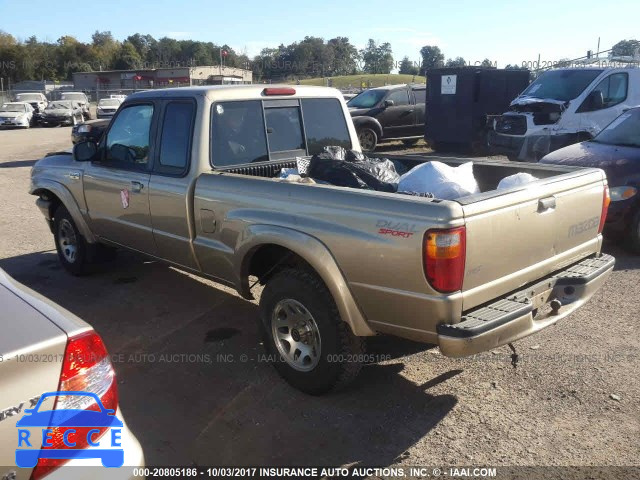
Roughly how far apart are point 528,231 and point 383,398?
1.46 metres

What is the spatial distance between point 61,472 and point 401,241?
189 cm

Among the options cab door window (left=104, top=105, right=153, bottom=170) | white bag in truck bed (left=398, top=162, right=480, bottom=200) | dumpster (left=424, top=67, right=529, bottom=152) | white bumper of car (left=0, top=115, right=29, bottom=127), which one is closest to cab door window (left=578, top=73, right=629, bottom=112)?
dumpster (left=424, top=67, right=529, bottom=152)

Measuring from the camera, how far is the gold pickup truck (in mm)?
3043

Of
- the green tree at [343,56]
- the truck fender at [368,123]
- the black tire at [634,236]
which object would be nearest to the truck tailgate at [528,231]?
the black tire at [634,236]

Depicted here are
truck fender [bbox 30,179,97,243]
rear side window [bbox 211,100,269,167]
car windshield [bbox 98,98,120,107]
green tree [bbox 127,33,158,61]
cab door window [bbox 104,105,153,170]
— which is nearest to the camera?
rear side window [bbox 211,100,269,167]

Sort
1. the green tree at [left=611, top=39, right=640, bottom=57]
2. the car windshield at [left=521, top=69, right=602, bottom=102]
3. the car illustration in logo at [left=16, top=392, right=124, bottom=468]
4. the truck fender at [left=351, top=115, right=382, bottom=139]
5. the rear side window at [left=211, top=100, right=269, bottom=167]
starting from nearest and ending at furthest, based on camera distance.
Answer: the car illustration in logo at [left=16, top=392, right=124, bottom=468]
the rear side window at [left=211, top=100, right=269, bottom=167]
the car windshield at [left=521, top=69, right=602, bottom=102]
the truck fender at [left=351, top=115, right=382, bottom=139]
the green tree at [left=611, top=39, right=640, bottom=57]

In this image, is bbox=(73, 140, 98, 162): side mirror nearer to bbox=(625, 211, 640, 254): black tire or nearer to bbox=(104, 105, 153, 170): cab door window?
bbox=(104, 105, 153, 170): cab door window

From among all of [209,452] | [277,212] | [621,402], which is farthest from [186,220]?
[621,402]

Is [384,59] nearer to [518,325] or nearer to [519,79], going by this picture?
[519,79]

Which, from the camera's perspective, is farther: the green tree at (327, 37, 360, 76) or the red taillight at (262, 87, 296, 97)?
the green tree at (327, 37, 360, 76)

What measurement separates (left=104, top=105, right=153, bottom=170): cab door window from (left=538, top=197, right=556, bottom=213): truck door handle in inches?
126

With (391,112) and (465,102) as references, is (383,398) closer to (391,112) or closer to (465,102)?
(465,102)

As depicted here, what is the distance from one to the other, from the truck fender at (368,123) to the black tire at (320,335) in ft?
38.7

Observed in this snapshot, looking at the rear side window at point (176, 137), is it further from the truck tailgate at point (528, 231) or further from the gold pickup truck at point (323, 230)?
the truck tailgate at point (528, 231)
